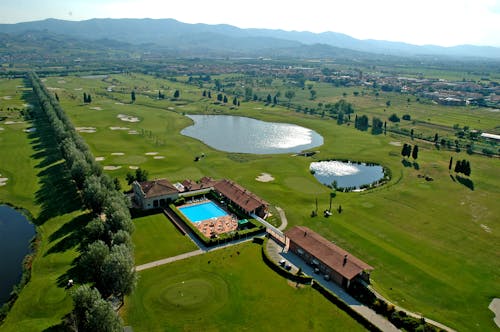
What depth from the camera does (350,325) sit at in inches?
1895

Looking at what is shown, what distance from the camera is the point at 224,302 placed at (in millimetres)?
51812

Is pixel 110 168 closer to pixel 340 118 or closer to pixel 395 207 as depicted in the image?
pixel 395 207

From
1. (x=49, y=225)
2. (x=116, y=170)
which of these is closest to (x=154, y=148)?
(x=116, y=170)

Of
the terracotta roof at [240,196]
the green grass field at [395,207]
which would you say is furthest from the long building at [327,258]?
the terracotta roof at [240,196]

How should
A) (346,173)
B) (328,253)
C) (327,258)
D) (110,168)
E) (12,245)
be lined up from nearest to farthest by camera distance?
1. (327,258)
2. (328,253)
3. (12,245)
4. (110,168)
5. (346,173)

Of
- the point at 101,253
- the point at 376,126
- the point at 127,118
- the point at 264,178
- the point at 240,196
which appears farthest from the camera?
the point at 127,118

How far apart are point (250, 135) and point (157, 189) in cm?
8248

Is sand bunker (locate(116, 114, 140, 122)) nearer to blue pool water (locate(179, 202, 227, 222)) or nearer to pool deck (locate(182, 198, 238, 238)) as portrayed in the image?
blue pool water (locate(179, 202, 227, 222))

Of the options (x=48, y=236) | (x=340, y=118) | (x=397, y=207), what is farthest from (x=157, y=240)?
(x=340, y=118)

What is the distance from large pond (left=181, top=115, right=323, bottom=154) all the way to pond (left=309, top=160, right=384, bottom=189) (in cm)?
1999

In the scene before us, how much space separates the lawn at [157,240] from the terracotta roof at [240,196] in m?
15.2

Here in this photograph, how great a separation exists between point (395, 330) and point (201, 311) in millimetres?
26038

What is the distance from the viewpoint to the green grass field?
185 ft

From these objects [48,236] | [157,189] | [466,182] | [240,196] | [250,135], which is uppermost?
[157,189]
